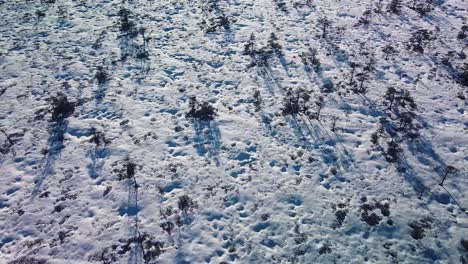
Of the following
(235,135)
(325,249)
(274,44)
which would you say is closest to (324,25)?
(274,44)

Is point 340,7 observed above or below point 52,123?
above

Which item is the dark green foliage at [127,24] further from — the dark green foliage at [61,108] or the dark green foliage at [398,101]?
the dark green foliage at [398,101]

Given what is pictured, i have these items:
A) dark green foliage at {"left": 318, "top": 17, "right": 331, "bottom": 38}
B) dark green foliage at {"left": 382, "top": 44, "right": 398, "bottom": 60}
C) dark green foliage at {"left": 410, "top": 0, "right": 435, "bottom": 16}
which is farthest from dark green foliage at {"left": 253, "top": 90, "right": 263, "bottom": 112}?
dark green foliage at {"left": 410, "top": 0, "right": 435, "bottom": 16}

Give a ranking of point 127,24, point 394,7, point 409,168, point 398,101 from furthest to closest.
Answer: point 394,7 → point 127,24 → point 398,101 → point 409,168

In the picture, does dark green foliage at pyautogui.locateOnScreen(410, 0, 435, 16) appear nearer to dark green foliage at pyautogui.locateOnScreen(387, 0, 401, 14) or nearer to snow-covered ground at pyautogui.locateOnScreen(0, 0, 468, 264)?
snow-covered ground at pyautogui.locateOnScreen(0, 0, 468, 264)

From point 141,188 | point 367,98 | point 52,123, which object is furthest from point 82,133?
point 367,98

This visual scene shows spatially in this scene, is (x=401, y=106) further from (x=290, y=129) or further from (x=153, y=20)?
(x=153, y=20)

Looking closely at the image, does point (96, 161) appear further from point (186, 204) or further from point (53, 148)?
point (186, 204)

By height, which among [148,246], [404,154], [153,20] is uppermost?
[153,20]
